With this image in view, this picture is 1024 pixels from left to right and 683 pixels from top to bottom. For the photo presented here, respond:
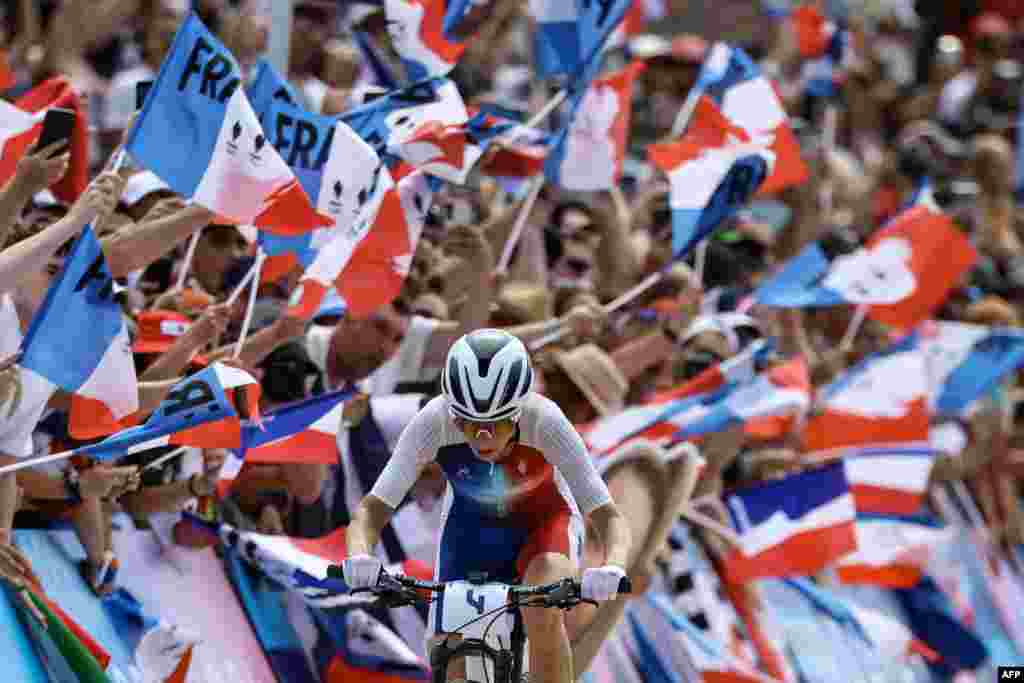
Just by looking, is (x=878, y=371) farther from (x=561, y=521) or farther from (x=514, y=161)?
(x=561, y=521)

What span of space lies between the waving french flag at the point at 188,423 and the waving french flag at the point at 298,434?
25.3 inches

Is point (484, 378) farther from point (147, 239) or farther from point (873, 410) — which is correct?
point (873, 410)

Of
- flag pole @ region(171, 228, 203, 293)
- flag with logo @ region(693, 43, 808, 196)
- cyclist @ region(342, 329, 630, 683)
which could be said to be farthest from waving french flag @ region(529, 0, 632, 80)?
cyclist @ region(342, 329, 630, 683)

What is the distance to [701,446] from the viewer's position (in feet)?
39.7

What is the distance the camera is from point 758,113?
13.1m

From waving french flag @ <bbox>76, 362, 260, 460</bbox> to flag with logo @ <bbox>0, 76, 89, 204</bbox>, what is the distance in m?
1.09

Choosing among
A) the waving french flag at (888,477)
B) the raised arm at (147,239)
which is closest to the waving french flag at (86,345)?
the raised arm at (147,239)

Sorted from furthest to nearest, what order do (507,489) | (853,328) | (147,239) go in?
(853,328) → (147,239) → (507,489)

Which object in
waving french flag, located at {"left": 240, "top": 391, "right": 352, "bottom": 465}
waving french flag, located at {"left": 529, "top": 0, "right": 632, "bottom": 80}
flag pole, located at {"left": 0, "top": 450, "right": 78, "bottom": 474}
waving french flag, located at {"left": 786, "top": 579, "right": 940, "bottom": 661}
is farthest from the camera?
waving french flag, located at {"left": 786, "top": 579, "right": 940, "bottom": 661}

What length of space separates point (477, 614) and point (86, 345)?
5.82 ft

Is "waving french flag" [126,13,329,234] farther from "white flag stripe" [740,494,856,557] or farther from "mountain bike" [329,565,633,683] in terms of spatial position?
"white flag stripe" [740,494,856,557]

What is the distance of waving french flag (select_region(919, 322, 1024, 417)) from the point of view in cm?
1537

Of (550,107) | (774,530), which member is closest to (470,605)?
(550,107)

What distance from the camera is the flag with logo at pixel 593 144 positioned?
1212cm
